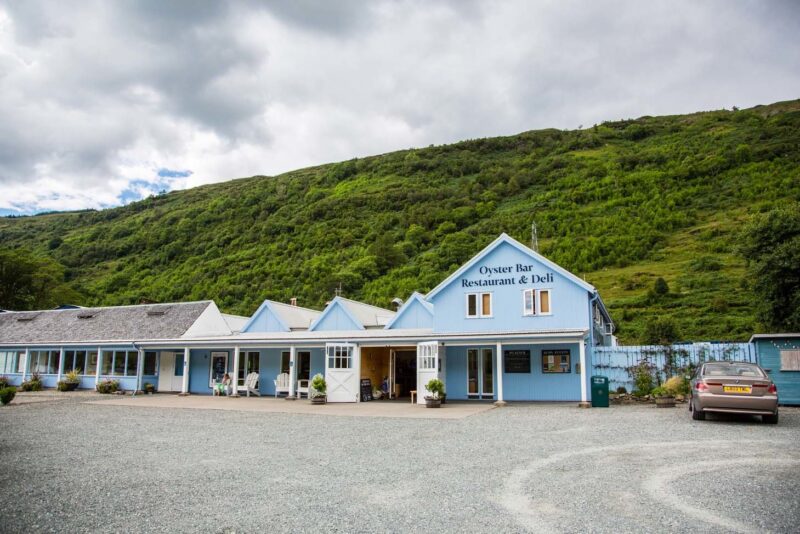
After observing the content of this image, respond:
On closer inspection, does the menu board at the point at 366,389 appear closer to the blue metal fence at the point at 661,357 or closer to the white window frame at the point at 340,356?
the white window frame at the point at 340,356

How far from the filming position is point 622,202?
77375 mm

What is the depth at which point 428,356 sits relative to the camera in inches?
837

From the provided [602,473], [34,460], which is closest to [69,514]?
[34,460]

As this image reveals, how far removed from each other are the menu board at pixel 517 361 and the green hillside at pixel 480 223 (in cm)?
2237

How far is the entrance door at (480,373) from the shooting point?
22.1 meters

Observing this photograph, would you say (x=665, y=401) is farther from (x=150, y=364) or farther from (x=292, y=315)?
(x=150, y=364)

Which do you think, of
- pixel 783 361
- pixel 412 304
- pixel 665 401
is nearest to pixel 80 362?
pixel 412 304

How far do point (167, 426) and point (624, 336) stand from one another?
33965 millimetres

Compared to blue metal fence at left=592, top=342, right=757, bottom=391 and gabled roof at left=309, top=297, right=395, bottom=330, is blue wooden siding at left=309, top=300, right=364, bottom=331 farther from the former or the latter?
blue metal fence at left=592, top=342, right=757, bottom=391

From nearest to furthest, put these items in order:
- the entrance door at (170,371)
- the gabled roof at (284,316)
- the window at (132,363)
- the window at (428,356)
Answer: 1. the window at (428,356)
2. the window at (132,363)
3. the entrance door at (170,371)
4. the gabled roof at (284,316)

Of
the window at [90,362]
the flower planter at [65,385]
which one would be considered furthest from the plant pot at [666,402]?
the window at [90,362]

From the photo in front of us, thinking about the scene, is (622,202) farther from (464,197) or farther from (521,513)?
(521,513)

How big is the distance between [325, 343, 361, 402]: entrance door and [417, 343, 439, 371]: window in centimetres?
288

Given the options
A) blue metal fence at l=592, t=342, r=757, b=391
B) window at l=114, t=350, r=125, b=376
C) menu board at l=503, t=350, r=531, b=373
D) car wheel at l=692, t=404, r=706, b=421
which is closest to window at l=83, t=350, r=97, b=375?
window at l=114, t=350, r=125, b=376
